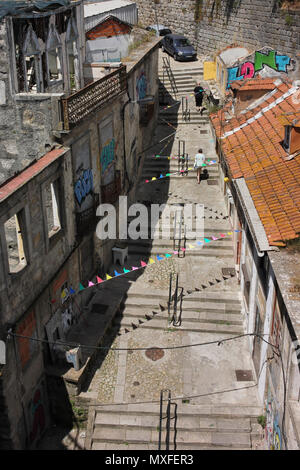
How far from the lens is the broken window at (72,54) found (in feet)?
63.0

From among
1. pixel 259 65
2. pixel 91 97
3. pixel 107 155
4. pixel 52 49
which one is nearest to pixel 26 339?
pixel 91 97

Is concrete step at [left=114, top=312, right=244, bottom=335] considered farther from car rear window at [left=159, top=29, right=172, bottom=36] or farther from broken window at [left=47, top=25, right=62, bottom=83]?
car rear window at [left=159, top=29, right=172, bottom=36]

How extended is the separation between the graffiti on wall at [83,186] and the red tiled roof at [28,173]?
1902mm

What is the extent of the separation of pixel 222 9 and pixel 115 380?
1207 inches

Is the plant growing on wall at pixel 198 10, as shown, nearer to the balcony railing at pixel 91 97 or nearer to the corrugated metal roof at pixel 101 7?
the corrugated metal roof at pixel 101 7

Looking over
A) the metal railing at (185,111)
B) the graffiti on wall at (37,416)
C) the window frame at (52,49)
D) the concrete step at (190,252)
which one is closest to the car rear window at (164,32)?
the metal railing at (185,111)

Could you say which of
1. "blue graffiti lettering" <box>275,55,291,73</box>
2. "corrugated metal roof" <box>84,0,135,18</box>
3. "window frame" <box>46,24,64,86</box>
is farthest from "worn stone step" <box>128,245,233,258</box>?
"blue graffiti lettering" <box>275,55,291,73</box>

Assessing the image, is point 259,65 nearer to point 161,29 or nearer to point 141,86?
point 141,86

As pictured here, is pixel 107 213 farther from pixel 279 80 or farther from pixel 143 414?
pixel 279 80

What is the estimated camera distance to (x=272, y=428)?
14250 mm

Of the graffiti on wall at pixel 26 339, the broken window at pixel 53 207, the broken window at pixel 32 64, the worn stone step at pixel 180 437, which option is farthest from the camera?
the broken window at pixel 32 64

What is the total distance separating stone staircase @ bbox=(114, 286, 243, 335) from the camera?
19.1 m

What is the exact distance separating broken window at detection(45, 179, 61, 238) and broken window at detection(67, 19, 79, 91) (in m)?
5.66

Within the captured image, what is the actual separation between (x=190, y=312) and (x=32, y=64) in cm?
998
